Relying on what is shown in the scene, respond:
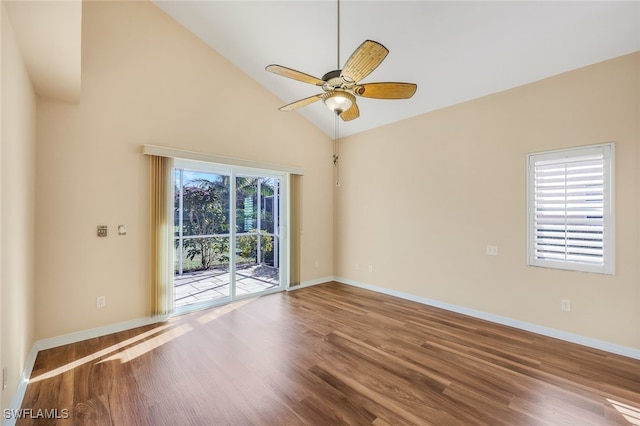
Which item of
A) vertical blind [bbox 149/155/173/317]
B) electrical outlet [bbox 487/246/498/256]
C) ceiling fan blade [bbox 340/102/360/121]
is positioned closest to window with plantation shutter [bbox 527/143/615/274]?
electrical outlet [bbox 487/246/498/256]

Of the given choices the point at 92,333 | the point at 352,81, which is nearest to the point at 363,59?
the point at 352,81

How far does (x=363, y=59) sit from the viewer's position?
6.50 feet

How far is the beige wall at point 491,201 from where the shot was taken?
9.59 feet

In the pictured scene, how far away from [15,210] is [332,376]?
9.54 ft

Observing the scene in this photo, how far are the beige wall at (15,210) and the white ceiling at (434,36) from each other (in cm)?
223

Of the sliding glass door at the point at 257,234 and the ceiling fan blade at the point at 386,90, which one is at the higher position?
the ceiling fan blade at the point at 386,90

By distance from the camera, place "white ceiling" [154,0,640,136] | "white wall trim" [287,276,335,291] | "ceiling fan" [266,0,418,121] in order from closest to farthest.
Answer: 1. "ceiling fan" [266,0,418,121]
2. "white ceiling" [154,0,640,136]
3. "white wall trim" [287,276,335,291]

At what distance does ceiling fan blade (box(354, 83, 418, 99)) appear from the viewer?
2357 mm

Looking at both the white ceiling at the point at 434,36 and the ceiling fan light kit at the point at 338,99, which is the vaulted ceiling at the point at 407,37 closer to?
the white ceiling at the point at 434,36

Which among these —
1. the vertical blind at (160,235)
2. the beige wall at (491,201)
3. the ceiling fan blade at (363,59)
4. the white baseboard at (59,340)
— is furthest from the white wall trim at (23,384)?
the beige wall at (491,201)

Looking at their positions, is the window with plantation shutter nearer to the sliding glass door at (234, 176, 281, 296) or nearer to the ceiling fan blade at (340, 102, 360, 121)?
the ceiling fan blade at (340, 102, 360, 121)

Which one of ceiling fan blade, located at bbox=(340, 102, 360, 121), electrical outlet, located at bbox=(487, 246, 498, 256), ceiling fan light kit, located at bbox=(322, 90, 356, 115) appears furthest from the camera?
electrical outlet, located at bbox=(487, 246, 498, 256)

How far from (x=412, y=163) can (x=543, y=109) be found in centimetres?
181

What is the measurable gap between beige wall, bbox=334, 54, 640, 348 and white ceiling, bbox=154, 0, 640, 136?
28 centimetres
